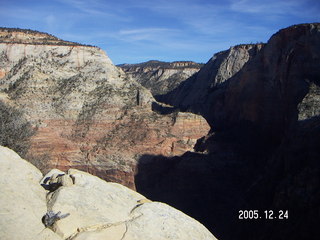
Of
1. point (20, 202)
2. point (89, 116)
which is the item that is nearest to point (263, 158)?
point (89, 116)

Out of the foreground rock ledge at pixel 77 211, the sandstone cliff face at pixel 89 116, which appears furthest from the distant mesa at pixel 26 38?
the foreground rock ledge at pixel 77 211

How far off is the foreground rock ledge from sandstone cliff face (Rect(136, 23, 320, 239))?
12.9 meters

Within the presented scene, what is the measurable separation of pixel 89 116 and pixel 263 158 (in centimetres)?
1887

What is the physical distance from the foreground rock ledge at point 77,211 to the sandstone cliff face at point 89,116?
25042 millimetres

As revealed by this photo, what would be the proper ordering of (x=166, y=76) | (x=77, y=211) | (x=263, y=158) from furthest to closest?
(x=166, y=76) → (x=263, y=158) → (x=77, y=211)

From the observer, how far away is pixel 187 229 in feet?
24.0

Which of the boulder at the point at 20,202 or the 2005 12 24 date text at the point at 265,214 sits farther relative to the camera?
the 2005 12 24 date text at the point at 265,214

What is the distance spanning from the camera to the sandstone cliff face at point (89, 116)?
35.4 meters

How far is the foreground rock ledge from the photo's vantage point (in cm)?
636

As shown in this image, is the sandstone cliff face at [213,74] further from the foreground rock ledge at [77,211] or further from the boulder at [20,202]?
the boulder at [20,202]

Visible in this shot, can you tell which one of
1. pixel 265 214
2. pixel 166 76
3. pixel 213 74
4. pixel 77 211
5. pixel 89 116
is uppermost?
pixel 166 76

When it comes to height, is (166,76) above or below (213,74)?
above

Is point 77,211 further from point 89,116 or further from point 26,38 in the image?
point 26,38

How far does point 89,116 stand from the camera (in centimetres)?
3922
